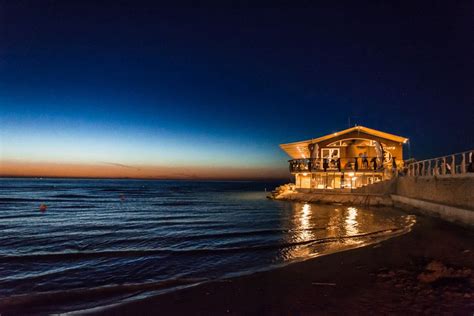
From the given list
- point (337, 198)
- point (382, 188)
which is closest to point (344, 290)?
point (382, 188)

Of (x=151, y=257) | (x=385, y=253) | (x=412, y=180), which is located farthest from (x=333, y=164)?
(x=151, y=257)

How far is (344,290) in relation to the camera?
20.8 feet

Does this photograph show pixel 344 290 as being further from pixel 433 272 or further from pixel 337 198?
pixel 337 198

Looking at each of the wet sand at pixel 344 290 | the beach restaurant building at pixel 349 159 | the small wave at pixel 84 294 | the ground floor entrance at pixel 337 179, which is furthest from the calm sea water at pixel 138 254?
the ground floor entrance at pixel 337 179

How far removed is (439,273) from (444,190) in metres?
12.6

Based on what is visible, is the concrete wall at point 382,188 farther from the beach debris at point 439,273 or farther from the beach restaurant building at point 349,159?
the beach debris at point 439,273

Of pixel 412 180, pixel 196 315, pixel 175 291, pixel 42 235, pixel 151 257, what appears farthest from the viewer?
pixel 412 180

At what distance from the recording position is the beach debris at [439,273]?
673 centimetres

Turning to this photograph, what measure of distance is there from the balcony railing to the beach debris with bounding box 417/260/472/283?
25.7 metres

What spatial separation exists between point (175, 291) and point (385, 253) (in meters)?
6.88

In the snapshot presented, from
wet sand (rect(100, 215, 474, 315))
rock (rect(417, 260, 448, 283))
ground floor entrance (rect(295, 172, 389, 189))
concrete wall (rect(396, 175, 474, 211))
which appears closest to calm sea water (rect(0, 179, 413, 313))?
wet sand (rect(100, 215, 474, 315))

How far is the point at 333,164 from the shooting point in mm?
33594

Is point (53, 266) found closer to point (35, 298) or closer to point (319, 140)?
point (35, 298)

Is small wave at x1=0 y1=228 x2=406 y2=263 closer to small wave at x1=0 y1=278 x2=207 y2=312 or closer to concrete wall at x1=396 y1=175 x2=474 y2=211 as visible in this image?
small wave at x1=0 y1=278 x2=207 y2=312
